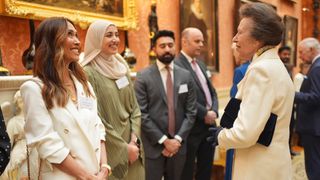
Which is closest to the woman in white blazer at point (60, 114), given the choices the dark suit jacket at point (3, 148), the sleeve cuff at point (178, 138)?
the dark suit jacket at point (3, 148)

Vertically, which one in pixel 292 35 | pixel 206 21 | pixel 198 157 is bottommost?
pixel 198 157

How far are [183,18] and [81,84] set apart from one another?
3708mm

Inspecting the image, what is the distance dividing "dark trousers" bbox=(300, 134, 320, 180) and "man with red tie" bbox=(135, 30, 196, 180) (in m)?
1.47

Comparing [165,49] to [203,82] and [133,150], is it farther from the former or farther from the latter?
[133,150]

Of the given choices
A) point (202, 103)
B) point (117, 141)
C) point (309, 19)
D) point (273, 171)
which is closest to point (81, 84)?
point (117, 141)

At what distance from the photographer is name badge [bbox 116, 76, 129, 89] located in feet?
9.80

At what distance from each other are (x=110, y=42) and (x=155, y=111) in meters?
1.18

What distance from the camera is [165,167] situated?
4004 millimetres

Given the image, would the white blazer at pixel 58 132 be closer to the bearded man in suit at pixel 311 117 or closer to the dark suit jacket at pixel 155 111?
the dark suit jacket at pixel 155 111

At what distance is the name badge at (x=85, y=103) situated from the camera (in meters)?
2.26

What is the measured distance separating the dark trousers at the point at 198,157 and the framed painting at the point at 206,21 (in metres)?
2.09

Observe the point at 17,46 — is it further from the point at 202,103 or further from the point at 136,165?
the point at 202,103

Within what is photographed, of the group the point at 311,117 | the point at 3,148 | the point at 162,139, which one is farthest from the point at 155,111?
the point at 3,148

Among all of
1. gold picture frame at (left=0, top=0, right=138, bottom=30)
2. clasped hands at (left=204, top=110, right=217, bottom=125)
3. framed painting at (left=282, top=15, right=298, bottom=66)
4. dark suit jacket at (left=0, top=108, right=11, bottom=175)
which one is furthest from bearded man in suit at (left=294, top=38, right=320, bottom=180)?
framed painting at (left=282, top=15, right=298, bottom=66)
